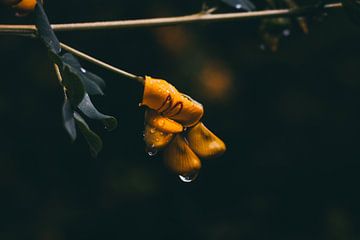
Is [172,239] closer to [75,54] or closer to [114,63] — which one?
[114,63]

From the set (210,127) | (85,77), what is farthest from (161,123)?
(210,127)

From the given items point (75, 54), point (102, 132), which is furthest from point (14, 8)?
point (102, 132)

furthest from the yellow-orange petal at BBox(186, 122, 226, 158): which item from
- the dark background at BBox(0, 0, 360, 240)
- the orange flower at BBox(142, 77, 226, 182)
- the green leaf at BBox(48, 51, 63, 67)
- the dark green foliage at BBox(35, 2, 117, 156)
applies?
the dark background at BBox(0, 0, 360, 240)

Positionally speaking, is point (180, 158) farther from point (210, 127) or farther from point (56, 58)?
point (210, 127)

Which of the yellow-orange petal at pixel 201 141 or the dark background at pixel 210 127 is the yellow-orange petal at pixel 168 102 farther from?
the dark background at pixel 210 127

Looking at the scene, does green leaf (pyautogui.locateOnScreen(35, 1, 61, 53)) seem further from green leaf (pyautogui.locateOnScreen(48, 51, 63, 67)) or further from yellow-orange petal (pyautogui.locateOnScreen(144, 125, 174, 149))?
yellow-orange petal (pyautogui.locateOnScreen(144, 125, 174, 149))
